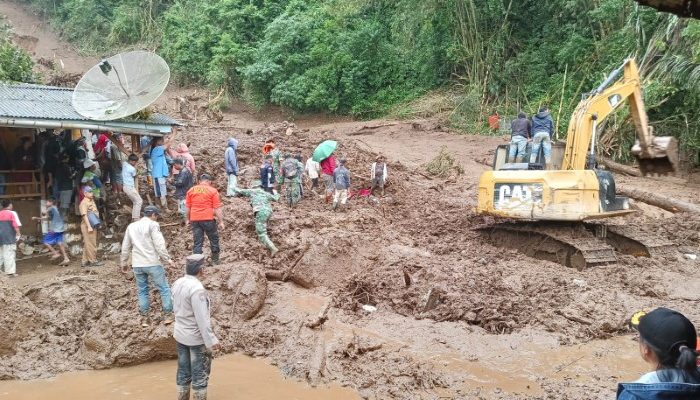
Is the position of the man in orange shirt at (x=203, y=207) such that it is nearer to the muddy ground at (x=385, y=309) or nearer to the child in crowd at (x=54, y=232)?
the muddy ground at (x=385, y=309)

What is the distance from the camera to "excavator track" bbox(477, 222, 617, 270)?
10898 mm

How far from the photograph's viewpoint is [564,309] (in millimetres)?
9031

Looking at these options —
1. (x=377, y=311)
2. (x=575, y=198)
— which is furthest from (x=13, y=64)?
(x=575, y=198)

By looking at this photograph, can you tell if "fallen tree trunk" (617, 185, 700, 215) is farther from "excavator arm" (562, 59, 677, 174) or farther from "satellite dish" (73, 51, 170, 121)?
"satellite dish" (73, 51, 170, 121)

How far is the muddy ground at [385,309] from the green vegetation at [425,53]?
7.87 meters

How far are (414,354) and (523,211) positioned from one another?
4.41 m

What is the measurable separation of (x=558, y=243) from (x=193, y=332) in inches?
304

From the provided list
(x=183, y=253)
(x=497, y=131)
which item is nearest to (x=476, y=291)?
(x=183, y=253)

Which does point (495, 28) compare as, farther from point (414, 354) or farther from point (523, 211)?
point (414, 354)

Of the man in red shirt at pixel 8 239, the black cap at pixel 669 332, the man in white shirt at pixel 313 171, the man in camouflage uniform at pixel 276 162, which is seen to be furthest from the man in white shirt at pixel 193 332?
the man in white shirt at pixel 313 171

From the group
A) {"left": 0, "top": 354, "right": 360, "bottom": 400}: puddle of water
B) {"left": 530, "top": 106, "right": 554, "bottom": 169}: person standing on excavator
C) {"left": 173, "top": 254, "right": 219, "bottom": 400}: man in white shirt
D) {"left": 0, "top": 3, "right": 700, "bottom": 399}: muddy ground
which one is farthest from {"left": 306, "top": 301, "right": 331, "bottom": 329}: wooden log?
{"left": 530, "top": 106, "right": 554, "bottom": 169}: person standing on excavator

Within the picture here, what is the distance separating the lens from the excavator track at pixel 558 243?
1090 cm

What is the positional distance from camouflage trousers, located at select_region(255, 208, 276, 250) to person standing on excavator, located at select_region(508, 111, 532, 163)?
16.8 ft

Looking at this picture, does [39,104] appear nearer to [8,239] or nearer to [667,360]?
[8,239]
